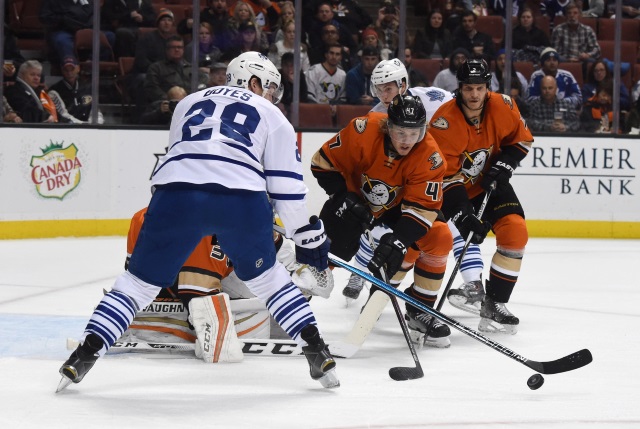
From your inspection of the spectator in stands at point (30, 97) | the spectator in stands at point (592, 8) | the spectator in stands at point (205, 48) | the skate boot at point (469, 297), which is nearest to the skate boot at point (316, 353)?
the skate boot at point (469, 297)

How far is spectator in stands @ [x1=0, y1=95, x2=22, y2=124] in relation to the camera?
286 inches

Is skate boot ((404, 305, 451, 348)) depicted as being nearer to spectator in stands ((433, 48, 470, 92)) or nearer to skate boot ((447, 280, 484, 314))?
skate boot ((447, 280, 484, 314))

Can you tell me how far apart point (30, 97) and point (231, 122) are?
14.2 ft

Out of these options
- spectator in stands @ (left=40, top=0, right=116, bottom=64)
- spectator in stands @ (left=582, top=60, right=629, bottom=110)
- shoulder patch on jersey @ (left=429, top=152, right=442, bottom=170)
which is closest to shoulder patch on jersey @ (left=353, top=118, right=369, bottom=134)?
shoulder patch on jersey @ (left=429, top=152, right=442, bottom=170)

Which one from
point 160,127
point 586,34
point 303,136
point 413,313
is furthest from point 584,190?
point 413,313

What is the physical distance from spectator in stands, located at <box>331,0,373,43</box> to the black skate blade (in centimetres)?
471

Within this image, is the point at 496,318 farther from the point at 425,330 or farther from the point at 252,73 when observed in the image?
the point at 252,73

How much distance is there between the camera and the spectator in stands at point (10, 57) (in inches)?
288

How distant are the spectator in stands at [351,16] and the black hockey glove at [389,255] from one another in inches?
171

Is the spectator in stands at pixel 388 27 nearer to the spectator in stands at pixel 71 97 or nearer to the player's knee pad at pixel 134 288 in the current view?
the spectator in stands at pixel 71 97

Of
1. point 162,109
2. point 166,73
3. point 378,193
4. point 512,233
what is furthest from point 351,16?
point 378,193

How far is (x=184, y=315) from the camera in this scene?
398 cm

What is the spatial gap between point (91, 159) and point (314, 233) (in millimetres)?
4279

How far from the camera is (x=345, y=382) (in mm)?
3576
